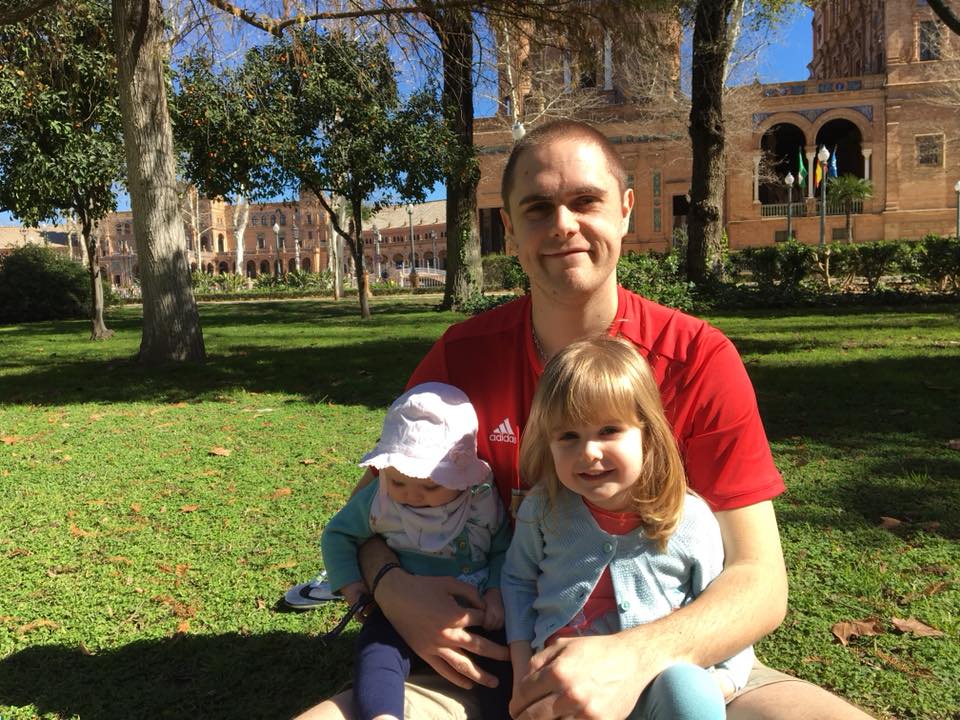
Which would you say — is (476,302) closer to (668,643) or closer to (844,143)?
(668,643)

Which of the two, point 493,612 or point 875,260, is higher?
point 875,260

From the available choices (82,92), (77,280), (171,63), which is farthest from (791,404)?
(77,280)

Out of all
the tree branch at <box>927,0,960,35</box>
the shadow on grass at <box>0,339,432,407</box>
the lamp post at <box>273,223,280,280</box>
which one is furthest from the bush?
the tree branch at <box>927,0,960,35</box>

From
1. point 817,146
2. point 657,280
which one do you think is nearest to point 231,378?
point 657,280

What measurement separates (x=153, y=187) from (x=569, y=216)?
926cm

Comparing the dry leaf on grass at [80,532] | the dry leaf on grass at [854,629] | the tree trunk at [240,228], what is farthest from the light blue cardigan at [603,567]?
the tree trunk at [240,228]

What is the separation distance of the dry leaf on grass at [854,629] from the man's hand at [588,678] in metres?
1.74

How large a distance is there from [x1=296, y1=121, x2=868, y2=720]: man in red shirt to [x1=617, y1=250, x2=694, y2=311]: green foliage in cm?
1210

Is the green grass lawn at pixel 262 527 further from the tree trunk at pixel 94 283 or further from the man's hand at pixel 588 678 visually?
the tree trunk at pixel 94 283

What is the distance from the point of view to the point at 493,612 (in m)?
1.89

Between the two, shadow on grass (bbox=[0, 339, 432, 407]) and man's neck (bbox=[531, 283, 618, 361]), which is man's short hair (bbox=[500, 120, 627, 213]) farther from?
shadow on grass (bbox=[0, 339, 432, 407])

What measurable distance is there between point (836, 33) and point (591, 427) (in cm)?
5859

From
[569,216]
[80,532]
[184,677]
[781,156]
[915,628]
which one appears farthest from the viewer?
[781,156]

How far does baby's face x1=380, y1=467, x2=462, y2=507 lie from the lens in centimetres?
196
